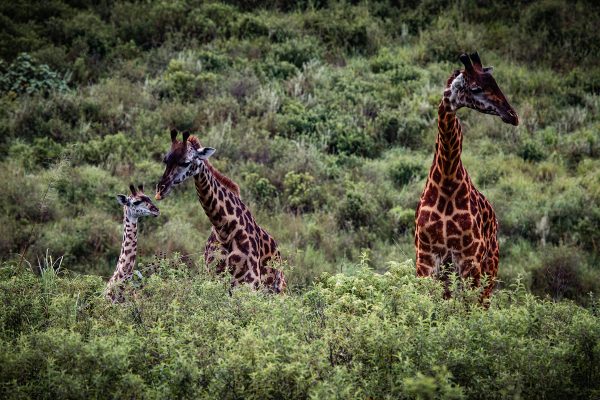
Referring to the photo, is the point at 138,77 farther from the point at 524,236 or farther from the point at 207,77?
the point at 524,236

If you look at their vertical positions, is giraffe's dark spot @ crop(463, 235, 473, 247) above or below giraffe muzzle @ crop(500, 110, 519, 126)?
below

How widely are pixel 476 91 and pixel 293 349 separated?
123 inches

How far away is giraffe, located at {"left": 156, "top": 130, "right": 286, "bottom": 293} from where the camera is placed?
8.02 metres

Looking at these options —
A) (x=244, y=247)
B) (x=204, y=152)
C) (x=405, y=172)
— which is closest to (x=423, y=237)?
(x=244, y=247)

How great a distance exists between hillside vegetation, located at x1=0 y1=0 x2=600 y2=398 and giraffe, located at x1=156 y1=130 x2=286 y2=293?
0.92 metres

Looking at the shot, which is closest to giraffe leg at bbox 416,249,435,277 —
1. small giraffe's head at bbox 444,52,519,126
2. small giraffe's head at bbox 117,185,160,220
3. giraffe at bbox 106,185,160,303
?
small giraffe's head at bbox 444,52,519,126

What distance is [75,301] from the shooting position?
642 cm

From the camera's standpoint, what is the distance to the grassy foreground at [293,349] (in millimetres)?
4949

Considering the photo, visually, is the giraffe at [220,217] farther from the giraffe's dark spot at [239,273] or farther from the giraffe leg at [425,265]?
the giraffe leg at [425,265]

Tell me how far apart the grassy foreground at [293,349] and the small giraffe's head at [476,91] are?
1.74 m

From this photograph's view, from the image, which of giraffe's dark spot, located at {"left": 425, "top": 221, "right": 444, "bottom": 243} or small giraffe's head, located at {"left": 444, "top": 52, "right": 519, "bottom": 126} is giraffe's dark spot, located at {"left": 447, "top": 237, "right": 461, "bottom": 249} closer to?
giraffe's dark spot, located at {"left": 425, "top": 221, "right": 444, "bottom": 243}

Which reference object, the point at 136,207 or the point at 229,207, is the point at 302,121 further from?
the point at 229,207

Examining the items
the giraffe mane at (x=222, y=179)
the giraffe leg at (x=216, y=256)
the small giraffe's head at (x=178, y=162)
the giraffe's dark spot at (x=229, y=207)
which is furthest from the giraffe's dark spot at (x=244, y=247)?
the small giraffe's head at (x=178, y=162)

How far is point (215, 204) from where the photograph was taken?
27.3 feet
